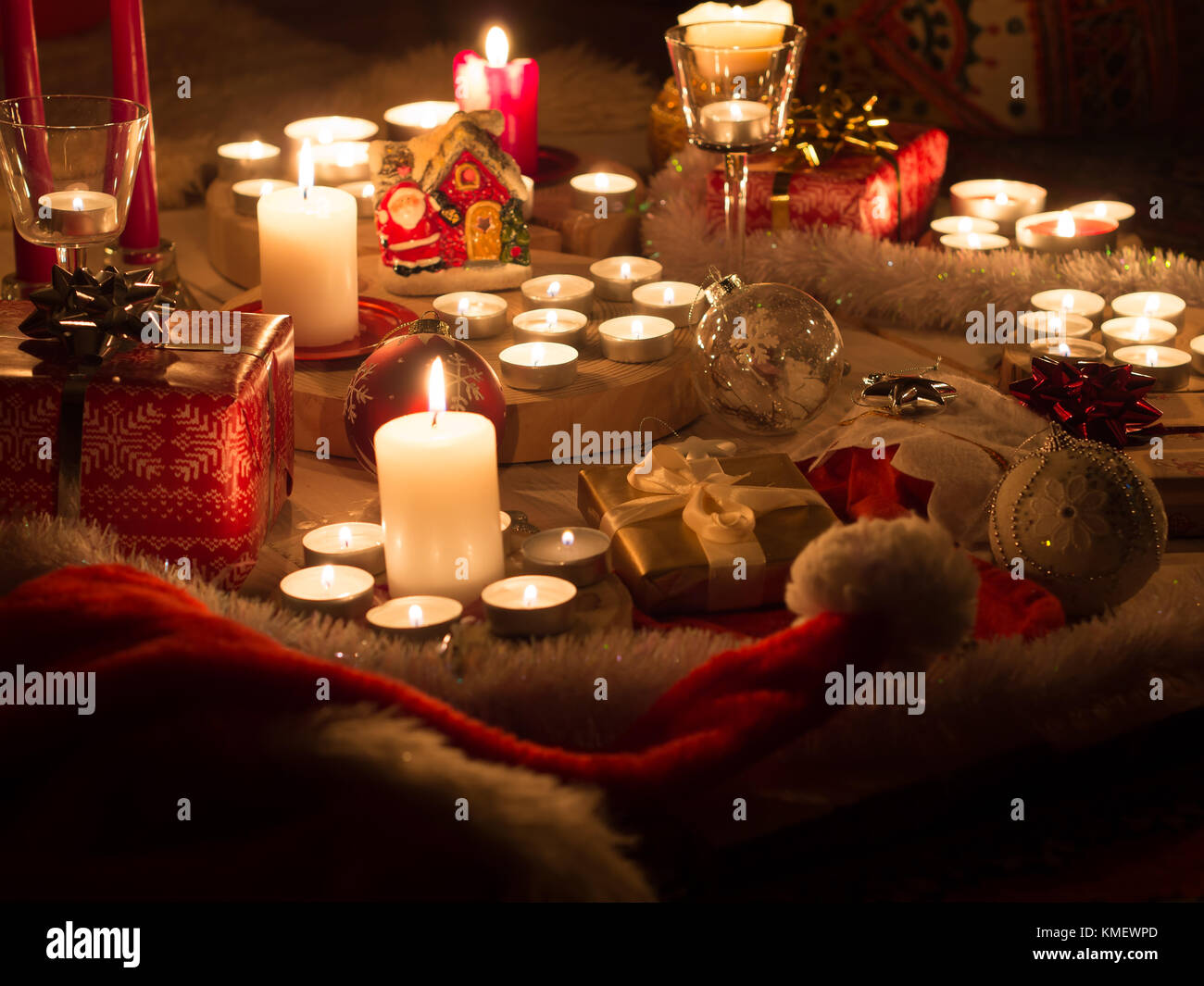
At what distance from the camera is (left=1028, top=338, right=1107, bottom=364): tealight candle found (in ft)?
4.21

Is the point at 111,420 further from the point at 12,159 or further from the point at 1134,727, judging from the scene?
the point at 1134,727

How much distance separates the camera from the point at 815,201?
1613mm

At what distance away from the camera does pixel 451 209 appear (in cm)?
143

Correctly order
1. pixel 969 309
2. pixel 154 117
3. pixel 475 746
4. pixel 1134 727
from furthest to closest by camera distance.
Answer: pixel 154 117 < pixel 969 309 < pixel 1134 727 < pixel 475 746

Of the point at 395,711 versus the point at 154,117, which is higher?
the point at 154,117

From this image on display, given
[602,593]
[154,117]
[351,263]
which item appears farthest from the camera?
[154,117]

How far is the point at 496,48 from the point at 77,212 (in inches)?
29.7

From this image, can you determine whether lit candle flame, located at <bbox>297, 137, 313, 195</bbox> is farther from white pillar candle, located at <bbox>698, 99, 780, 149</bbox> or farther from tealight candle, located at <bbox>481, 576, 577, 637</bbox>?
tealight candle, located at <bbox>481, 576, 577, 637</bbox>

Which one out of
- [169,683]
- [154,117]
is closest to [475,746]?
[169,683]

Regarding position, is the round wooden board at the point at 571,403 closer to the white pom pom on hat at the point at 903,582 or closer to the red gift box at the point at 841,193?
the red gift box at the point at 841,193

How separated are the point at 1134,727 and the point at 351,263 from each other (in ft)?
2.62

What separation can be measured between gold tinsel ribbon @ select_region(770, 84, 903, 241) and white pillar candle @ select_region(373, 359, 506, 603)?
799 mm

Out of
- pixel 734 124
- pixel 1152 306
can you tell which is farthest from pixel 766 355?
pixel 1152 306
